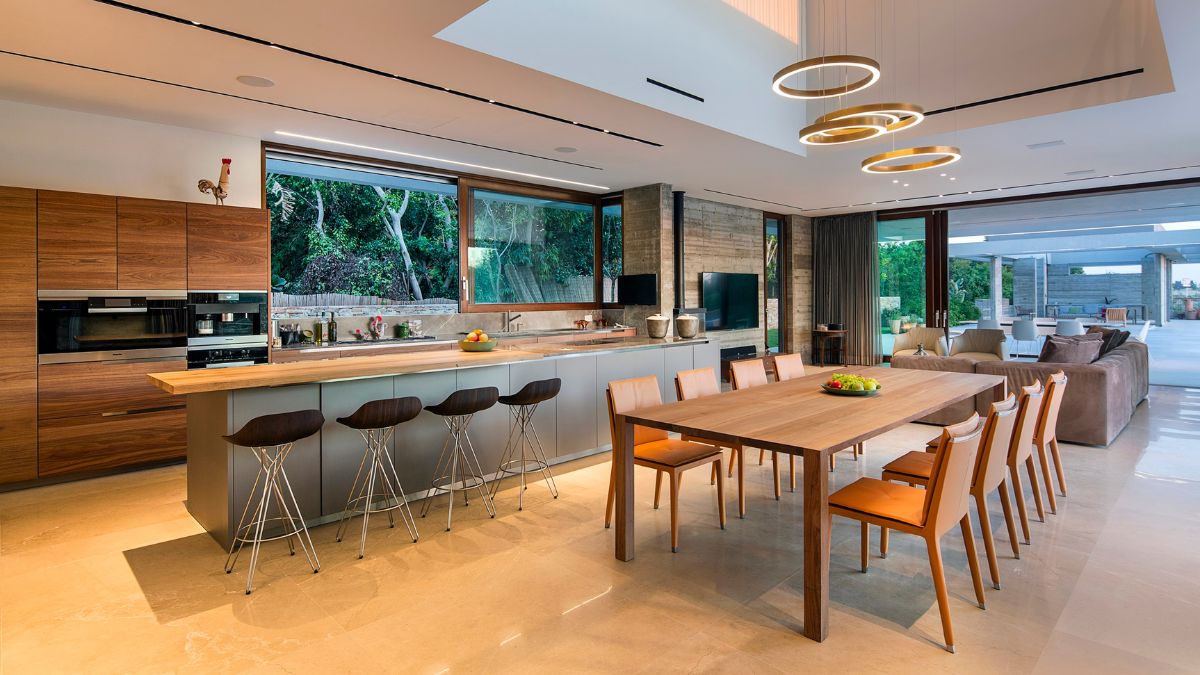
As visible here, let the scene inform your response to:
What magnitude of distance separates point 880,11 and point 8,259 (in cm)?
654

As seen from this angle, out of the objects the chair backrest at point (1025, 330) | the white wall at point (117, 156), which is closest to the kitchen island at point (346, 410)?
the white wall at point (117, 156)

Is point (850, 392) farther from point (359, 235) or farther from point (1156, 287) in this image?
point (1156, 287)

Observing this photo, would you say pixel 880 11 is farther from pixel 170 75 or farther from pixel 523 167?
pixel 170 75

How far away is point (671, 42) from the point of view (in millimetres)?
4785

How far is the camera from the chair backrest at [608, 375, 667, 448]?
333 cm

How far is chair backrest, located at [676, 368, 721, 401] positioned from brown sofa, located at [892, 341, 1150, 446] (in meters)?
2.96

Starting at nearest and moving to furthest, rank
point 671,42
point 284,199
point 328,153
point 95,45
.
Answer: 1. point 95,45
2. point 671,42
3. point 328,153
4. point 284,199

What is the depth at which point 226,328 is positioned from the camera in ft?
16.6

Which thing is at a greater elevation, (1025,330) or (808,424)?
(1025,330)

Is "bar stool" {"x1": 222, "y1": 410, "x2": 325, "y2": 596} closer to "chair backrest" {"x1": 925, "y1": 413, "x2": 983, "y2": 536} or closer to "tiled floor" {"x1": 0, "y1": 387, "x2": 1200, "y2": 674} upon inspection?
"tiled floor" {"x1": 0, "y1": 387, "x2": 1200, "y2": 674}

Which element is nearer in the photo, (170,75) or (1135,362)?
(170,75)

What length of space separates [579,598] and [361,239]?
5418 mm

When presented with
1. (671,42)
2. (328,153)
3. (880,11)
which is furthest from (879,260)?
(328,153)

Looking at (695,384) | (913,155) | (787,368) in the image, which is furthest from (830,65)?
(787,368)
